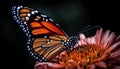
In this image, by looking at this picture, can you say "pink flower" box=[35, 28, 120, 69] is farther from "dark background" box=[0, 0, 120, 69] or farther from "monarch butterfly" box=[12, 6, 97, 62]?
"dark background" box=[0, 0, 120, 69]

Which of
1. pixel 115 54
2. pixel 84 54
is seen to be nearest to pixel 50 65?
pixel 84 54

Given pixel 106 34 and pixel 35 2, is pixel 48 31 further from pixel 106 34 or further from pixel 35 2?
pixel 35 2

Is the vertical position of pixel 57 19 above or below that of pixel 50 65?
above

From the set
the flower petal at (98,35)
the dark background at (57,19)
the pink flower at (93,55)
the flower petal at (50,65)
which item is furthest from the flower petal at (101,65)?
the dark background at (57,19)

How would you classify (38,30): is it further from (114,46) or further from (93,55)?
(114,46)

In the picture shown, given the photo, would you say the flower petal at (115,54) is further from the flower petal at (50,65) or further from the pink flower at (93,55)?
the flower petal at (50,65)

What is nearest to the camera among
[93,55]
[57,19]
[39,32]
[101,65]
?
[101,65]
